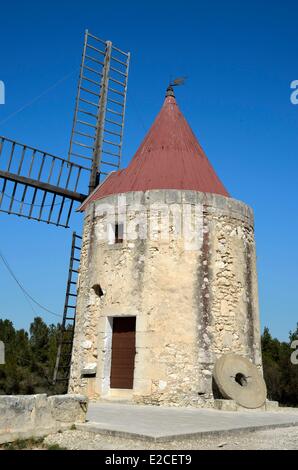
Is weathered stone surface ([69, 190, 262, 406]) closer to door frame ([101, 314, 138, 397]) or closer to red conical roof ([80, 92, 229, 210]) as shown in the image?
door frame ([101, 314, 138, 397])

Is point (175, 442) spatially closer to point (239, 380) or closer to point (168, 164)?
point (239, 380)

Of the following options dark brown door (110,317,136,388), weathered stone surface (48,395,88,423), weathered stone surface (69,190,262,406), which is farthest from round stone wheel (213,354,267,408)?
weathered stone surface (48,395,88,423)

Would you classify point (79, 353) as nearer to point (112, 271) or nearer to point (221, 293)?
point (112, 271)

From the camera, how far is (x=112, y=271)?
1060cm

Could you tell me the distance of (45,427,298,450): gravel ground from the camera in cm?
488

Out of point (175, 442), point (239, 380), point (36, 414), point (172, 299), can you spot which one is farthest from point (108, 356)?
point (175, 442)

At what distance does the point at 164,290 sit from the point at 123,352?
165 centimetres

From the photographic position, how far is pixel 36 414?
5.34 meters

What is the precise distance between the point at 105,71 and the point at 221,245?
28.3ft

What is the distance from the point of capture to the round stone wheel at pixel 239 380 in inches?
369

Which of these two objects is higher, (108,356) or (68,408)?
(108,356)

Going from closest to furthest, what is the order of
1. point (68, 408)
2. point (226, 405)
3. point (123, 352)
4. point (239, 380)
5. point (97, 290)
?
point (68, 408), point (226, 405), point (239, 380), point (123, 352), point (97, 290)

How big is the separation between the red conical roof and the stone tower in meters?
0.04
